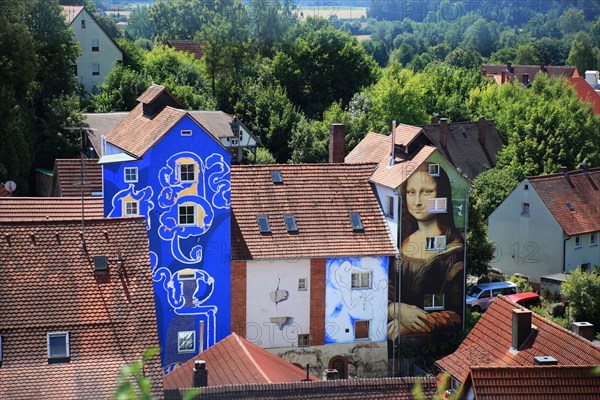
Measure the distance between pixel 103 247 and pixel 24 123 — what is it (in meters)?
28.7

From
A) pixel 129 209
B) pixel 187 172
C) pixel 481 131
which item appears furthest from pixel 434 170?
pixel 481 131

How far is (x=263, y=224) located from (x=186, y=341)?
209 inches

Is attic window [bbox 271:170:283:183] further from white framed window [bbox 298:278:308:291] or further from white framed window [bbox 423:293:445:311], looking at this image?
white framed window [bbox 423:293:445:311]

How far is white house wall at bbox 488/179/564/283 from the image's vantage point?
56562 mm

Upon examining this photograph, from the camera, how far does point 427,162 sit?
45.1m

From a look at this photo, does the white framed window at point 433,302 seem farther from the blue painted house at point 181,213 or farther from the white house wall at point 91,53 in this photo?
the white house wall at point 91,53

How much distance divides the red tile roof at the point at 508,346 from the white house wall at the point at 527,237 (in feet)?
77.0

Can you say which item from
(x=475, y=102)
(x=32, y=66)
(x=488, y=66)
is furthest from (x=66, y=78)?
(x=488, y=66)

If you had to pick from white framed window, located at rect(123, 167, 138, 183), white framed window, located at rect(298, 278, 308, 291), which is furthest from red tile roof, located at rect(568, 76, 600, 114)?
white framed window, located at rect(123, 167, 138, 183)

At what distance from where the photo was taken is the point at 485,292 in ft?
167

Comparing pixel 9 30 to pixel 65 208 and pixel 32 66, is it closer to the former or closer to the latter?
pixel 32 66

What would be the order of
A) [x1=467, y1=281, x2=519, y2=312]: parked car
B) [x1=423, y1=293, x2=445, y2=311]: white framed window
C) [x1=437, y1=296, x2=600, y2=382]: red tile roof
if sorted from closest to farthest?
1. [x1=437, y1=296, x2=600, y2=382]: red tile roof
2. [x1=423, y1=293, x2=445, y2=311]: white framed window
3. [x1=467, y1=281, x2=519, y2=312]: parked car

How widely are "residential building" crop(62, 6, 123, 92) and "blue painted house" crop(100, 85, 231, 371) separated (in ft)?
124

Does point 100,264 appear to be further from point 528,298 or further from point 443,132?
point 443,132
